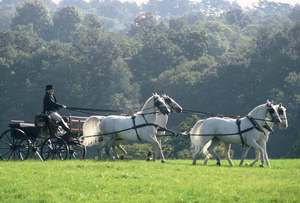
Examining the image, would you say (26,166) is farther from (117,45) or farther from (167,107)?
(117,45)

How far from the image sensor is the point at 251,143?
26438 mm

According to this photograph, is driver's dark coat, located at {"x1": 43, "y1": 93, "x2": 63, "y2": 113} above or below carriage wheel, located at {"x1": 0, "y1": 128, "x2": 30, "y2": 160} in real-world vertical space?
above

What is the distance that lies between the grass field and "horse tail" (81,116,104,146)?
551cm

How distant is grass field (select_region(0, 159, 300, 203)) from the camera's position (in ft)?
54.1

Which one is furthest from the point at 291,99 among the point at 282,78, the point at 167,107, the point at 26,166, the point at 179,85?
the point at 26,166

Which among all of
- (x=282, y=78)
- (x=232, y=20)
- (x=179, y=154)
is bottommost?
(x=179, y=154)

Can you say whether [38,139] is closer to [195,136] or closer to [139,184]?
[195,136]

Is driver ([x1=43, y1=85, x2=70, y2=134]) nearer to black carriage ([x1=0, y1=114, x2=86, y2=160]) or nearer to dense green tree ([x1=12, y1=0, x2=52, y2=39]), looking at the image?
black carriage ([x1=0, y1=114, x2=86, y2=160])

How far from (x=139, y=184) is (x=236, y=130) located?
930 cm

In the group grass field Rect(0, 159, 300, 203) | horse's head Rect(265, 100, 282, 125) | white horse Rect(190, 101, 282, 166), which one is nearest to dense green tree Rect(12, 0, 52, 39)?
white horse Rect(190, 101, 282, 166)

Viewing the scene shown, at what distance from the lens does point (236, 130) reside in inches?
1056

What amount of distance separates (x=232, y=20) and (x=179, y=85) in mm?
90055

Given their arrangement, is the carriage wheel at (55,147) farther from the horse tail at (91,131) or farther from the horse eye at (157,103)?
the horse eye at (157,103)

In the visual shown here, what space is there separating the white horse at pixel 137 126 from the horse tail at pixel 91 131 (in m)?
0.17
